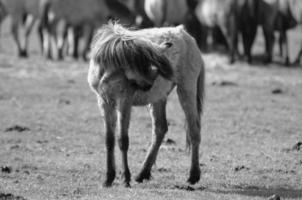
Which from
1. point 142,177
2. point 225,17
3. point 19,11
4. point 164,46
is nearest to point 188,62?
point 164,46

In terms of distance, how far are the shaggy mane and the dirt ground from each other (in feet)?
4.15

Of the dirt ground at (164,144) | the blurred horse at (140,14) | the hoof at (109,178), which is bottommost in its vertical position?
the blurred horse at (140,14)

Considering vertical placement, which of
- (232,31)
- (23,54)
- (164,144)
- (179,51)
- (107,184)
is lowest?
(23,54)

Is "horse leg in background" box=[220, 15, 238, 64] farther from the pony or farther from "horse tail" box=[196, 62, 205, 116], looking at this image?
the pony

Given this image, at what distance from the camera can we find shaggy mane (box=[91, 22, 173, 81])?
8.55m

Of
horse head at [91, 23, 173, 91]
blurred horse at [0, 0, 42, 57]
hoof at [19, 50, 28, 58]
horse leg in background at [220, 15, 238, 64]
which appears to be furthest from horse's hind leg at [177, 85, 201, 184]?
blurred horse at [0, 0, 42, 57]

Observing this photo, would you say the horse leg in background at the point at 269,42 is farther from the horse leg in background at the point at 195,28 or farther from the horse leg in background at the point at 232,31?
the horse leg in background at the point at 195,28

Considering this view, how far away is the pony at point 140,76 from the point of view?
8609 mm

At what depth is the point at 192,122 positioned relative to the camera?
976cm

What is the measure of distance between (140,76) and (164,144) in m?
3.68

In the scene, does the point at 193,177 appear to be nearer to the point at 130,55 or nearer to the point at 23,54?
the point at 130,55

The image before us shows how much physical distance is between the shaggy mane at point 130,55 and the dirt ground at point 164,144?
1264mm

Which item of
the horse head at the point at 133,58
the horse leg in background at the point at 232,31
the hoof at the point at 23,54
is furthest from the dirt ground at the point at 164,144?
the hoof at the point at 23,54

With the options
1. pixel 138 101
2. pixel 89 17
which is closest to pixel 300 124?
pixel 138 101
